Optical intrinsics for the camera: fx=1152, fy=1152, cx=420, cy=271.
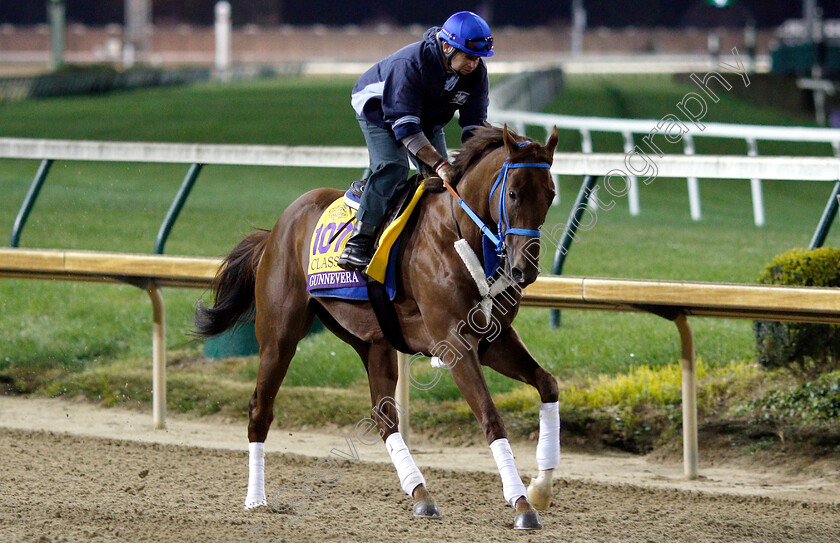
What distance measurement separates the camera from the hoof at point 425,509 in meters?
4.46

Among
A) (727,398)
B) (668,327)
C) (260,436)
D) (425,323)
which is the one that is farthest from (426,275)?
(668,327)

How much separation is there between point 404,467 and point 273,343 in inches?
32.1

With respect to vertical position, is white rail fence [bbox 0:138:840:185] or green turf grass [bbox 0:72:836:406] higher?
white rail fence [bbox 0:138:840:185]

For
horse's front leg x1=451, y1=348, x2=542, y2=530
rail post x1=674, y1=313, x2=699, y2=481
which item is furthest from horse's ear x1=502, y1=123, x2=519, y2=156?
rail post x1=674, y1=313, x2=699, y2=481

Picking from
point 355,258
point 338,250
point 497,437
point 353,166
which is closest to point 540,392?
point 497,437

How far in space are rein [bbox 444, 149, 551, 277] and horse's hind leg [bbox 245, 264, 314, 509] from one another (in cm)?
100

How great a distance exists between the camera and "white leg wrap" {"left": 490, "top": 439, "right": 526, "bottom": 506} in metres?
4.05

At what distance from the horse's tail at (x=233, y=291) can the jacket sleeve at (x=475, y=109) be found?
1.18m

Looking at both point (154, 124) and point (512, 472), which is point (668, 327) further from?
point (154, 124)

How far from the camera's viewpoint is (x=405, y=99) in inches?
172

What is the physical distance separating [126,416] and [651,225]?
4370mm

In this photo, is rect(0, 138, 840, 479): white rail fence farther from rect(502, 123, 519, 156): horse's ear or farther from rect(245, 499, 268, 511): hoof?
rect(502, 123, 519, 156): horse's ear

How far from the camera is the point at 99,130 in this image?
Result: 20.0 metres

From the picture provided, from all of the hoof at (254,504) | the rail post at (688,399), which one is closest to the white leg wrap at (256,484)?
the hoof at (254,504)
